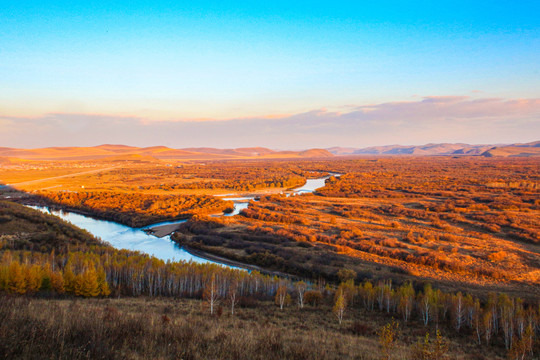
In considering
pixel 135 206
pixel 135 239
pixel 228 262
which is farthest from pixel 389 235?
pixel 135 206

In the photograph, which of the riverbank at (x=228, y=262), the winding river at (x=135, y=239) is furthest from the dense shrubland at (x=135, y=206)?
the riverbank at (x=228, y=262)

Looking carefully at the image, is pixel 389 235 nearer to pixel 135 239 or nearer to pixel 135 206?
pixel 135 239

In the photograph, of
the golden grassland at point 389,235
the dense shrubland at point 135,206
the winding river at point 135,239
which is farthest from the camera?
the dense shrubland at point 135,206

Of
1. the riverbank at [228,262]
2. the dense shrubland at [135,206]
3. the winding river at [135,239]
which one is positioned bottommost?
the riverbank at [228,262]

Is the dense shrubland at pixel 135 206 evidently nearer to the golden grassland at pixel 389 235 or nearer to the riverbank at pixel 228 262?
the golden grassland at pixel 389 235

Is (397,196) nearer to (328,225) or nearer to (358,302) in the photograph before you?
(328,225)

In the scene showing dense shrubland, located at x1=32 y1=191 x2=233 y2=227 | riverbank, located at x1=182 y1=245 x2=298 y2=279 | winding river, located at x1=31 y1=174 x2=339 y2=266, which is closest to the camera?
riverbank, located at x1=182 y1=245 x2=298 y2=279

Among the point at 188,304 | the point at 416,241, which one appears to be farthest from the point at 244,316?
the point at 416,241

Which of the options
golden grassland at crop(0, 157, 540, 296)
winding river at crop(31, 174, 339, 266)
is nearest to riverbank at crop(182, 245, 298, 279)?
winding river at crop(31, 174, 339, 266)

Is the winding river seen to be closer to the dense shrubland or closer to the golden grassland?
the dense shrubland

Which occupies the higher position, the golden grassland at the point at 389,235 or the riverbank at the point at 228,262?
the golden grassland at the point at 389,235

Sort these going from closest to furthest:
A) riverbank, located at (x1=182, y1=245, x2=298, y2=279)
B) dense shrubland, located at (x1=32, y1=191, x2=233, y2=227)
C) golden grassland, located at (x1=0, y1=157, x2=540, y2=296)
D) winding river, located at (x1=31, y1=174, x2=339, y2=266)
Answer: golden grassland, located at (x1=0, y1=157, x2=540, y2=296) → riverbank, located at (x1=182, y1=245, x2=298, y2=279) → winding river, located at (x1=31, y1=174, x2=339, y2=266) → dense shrubland, located at (x1=32, y1=191, x2=233, y2=227)
